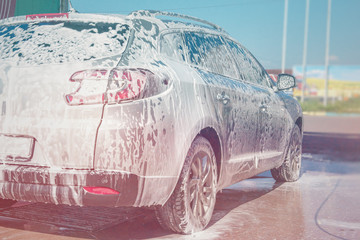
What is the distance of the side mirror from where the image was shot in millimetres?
6570

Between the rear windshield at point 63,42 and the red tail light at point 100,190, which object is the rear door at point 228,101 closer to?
the rear windshield at point 63,42

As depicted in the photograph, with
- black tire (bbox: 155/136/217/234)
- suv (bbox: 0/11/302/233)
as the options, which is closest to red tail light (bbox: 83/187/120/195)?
suv (bbox: 0/11/302/233)

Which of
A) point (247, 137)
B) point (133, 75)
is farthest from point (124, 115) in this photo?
point (247, 137)

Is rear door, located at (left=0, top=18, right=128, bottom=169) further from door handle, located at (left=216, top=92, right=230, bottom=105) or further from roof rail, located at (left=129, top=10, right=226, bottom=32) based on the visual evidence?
door handle, located at (left=216, top=92, right=230, bottom=105)

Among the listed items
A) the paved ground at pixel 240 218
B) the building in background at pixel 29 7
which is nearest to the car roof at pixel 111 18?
the paved ground at pixel 240 218

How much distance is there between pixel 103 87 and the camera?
3.55 meters

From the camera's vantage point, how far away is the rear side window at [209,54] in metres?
4.70

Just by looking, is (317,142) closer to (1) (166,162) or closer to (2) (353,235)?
(2) (353,235)

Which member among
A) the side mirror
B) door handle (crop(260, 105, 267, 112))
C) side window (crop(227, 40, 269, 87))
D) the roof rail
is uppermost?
the roof rail

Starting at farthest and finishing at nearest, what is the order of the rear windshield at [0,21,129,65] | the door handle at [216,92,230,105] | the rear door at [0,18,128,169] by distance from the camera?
the door handle at [216,92,230,105]
the rear windshield at [0,21,129,65]
the rear door at [0,18,128,169]

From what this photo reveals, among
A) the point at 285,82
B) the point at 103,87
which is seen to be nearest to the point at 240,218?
the point at 285,82

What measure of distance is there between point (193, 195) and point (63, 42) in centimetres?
151

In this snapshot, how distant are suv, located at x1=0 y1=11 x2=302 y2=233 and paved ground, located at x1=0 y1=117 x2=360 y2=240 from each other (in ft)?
1.29

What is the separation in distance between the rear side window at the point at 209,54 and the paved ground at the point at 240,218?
1.34 m
